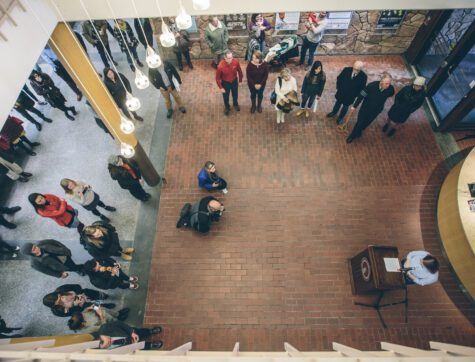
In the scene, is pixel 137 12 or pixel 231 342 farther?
pixel 231 342

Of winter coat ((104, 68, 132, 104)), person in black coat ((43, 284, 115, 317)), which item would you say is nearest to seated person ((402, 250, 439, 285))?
person in black coat ((43, 284, 115, 317))

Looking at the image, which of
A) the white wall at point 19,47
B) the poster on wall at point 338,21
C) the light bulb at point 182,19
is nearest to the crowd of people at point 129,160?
the poster on wall at point 338,21

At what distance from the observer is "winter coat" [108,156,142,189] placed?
5634 mm

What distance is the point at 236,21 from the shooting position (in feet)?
26.8

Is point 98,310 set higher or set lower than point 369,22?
lower

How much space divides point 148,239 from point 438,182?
6.70 metres

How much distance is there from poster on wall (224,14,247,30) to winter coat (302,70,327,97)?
2862mm

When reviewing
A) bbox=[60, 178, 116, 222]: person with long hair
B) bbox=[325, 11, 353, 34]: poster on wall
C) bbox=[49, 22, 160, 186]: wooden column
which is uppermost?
bbox=[325, 11, 353, 34]: poster on wall

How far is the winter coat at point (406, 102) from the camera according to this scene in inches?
244

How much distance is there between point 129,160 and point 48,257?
231 cm

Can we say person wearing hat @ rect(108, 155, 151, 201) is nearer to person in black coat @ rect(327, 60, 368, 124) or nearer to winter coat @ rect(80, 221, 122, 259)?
winter coat @ rect(80, 221, 122, 259)

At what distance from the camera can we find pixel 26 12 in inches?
152

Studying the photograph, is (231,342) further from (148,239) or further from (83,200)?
(83,200)

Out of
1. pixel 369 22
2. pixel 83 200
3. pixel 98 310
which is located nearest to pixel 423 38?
pixel 369 22
